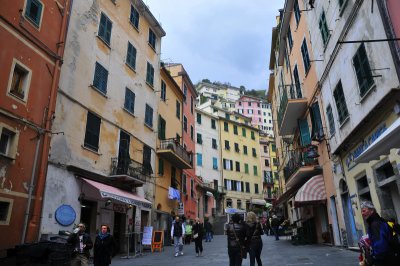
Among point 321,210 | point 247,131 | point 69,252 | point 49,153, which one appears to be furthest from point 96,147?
point 247,131

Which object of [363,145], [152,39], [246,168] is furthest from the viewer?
[246,168]

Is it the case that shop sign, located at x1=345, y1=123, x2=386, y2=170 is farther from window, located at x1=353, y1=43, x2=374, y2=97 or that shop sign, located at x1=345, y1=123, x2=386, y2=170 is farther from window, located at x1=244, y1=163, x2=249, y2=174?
window, located at x1=244, y1=163, x2=249, y2=174

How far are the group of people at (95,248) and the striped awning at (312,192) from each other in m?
11.1

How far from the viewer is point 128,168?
19219 millimetres

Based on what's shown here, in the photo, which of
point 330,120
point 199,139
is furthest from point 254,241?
point 199,139

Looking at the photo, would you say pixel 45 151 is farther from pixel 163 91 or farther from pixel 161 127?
pixel 163 91

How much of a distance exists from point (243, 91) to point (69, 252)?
13552cm

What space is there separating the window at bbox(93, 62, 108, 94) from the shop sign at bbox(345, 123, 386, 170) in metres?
12.5

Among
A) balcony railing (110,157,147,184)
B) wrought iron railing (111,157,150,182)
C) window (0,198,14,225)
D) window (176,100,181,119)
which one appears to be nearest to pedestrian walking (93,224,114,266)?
window (0,198,14,225)

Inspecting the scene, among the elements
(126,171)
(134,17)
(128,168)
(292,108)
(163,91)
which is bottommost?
(126,171)

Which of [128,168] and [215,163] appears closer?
[128,168]

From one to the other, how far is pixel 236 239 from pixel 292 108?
42.1 feet

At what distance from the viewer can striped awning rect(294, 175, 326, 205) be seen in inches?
667

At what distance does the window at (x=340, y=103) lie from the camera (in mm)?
13193
